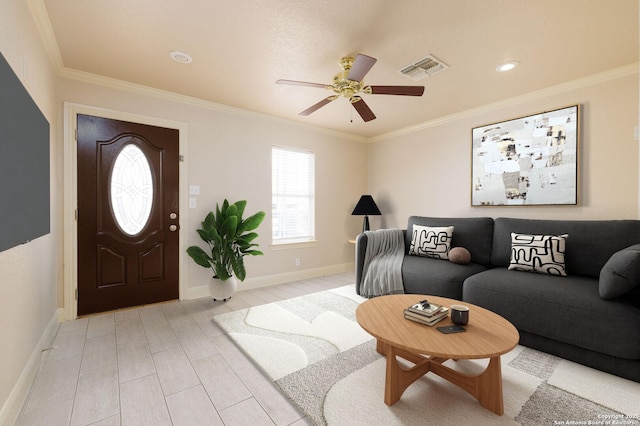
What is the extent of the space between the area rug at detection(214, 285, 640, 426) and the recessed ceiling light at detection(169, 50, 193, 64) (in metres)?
2.46

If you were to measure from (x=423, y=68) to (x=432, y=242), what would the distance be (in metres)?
1.89

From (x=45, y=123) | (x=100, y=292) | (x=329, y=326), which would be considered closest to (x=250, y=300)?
(x=329, y=326)

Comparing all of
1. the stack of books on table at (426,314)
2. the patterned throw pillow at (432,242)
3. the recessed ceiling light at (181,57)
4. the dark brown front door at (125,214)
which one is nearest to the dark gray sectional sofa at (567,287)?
the patterned throw pillow at (432,242)

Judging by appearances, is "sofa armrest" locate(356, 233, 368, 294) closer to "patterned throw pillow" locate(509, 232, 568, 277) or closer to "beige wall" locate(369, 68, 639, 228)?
"beige wall" locate(369, 68, 639, 228)

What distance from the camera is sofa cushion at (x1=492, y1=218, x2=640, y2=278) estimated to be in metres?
2.38

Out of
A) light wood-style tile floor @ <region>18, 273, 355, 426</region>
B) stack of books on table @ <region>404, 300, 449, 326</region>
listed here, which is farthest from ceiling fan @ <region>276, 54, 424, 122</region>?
light wood-style tile floor @ <region>18, 273, 355, 426</region>

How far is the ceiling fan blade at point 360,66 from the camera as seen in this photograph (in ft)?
6.30

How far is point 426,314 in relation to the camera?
1675 mm

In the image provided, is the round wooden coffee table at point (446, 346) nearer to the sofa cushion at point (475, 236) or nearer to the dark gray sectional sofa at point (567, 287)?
the dark gray sectional sofa at point (567, 287)

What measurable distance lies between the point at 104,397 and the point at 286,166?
10.9ft

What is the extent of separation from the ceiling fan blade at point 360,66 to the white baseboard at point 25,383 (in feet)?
9.17

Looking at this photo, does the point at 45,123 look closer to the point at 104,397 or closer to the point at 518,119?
the point at 104,397

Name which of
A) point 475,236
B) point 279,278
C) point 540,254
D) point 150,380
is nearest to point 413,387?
point 150,380

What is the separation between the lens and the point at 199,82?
9.75ft
